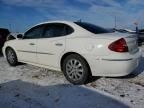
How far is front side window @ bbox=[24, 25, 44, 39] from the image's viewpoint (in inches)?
259

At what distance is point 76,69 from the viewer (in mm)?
5445

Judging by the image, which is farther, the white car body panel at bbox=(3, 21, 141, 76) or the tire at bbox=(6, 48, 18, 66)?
the tire at bbox=(6, 48, 18, 66)

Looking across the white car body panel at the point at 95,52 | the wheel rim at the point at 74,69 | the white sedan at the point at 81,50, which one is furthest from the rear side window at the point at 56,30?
the wheel rim at the point at 74,69

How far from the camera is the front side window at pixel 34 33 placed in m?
6.59

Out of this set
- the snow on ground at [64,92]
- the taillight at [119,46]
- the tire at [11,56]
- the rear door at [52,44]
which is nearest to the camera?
the snow on ground at [64,92]

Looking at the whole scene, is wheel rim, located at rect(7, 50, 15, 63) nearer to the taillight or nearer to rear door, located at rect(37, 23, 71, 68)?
rear door, located at rect(37, 23, 71, 68)

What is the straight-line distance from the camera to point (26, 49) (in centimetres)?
685

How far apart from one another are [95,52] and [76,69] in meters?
0.69

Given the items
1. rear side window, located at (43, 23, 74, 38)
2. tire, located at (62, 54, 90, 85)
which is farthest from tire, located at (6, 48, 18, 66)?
tire, located at (62, 54, 90, 85)

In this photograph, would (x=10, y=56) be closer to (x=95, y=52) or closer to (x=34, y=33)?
(x=34, y=33)

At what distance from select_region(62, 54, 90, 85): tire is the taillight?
2.41ft

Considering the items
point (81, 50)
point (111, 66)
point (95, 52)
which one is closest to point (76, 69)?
point (81, 50)

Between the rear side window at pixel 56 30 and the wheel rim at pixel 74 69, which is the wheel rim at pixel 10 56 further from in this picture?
the wheel rim at pixel 74 69

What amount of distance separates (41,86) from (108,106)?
188cm
